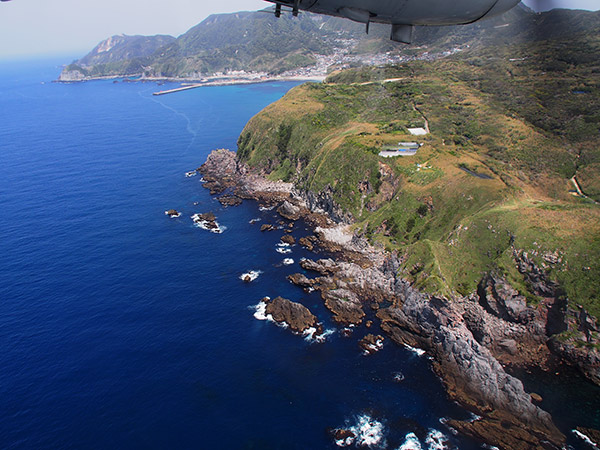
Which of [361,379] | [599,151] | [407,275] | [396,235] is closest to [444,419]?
[361,379]

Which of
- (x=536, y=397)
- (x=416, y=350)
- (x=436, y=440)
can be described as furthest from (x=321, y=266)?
(x=536, y=397)

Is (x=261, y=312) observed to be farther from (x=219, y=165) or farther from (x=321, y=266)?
(x=219, y=165)

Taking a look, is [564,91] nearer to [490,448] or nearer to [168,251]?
[490,448]

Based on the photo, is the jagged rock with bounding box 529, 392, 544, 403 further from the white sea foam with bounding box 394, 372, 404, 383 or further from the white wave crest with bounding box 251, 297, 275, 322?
the white wave crest with bounding box 251, 297, 275, 322

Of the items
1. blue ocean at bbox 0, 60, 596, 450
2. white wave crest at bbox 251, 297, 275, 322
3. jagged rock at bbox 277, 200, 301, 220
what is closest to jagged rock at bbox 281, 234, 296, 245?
blue ocean at bbox 0, 60, 596, 450

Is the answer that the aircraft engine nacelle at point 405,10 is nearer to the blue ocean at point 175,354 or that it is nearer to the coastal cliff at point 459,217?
the blue ocean at point 175,354

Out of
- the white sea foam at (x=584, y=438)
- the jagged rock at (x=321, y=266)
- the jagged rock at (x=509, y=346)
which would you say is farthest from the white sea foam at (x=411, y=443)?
the jagged rock at (x=321, y=266)
